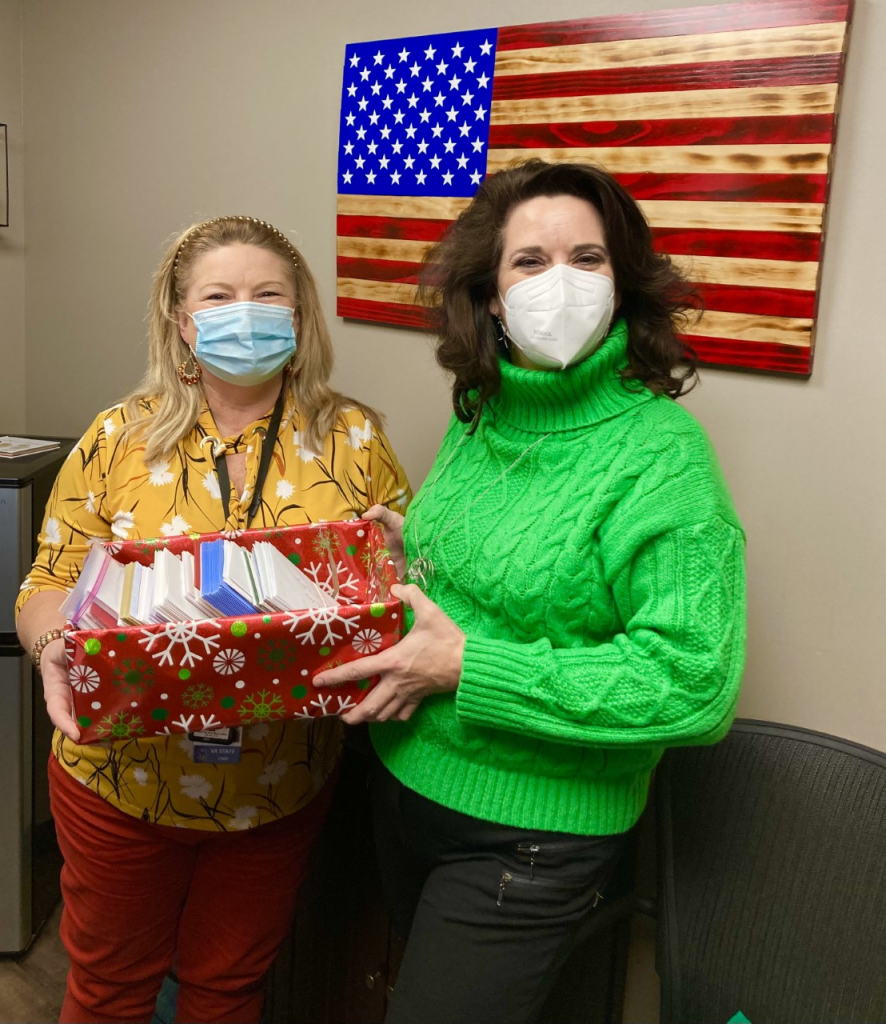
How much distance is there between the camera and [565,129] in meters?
1.85

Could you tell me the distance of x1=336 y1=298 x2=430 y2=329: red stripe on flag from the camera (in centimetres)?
221

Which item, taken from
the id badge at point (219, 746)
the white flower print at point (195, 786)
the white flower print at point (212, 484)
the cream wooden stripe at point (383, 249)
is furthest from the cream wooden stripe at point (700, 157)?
the white flower print at point (195, 786)

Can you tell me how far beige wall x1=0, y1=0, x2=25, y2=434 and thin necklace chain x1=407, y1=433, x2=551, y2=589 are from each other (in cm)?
222

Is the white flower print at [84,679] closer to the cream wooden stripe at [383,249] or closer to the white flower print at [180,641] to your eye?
the white flower print at [180,641]

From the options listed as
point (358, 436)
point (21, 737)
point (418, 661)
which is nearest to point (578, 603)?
point (418, 661)

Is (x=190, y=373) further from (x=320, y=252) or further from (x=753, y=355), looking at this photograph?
(x=753, y=355)

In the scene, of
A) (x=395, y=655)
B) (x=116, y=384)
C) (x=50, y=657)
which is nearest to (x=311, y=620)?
(x=395, y=655)

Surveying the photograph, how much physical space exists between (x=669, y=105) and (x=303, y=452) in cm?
94

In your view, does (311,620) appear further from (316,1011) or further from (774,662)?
(316,1011)

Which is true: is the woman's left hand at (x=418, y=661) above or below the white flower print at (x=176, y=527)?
below

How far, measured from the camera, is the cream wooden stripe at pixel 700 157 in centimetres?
158

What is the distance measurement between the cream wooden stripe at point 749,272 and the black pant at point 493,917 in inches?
39.4

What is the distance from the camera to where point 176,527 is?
1562mm

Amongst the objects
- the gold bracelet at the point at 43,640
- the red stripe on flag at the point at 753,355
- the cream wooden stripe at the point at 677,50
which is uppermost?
the cream wooden stripe at the point at 677,50
